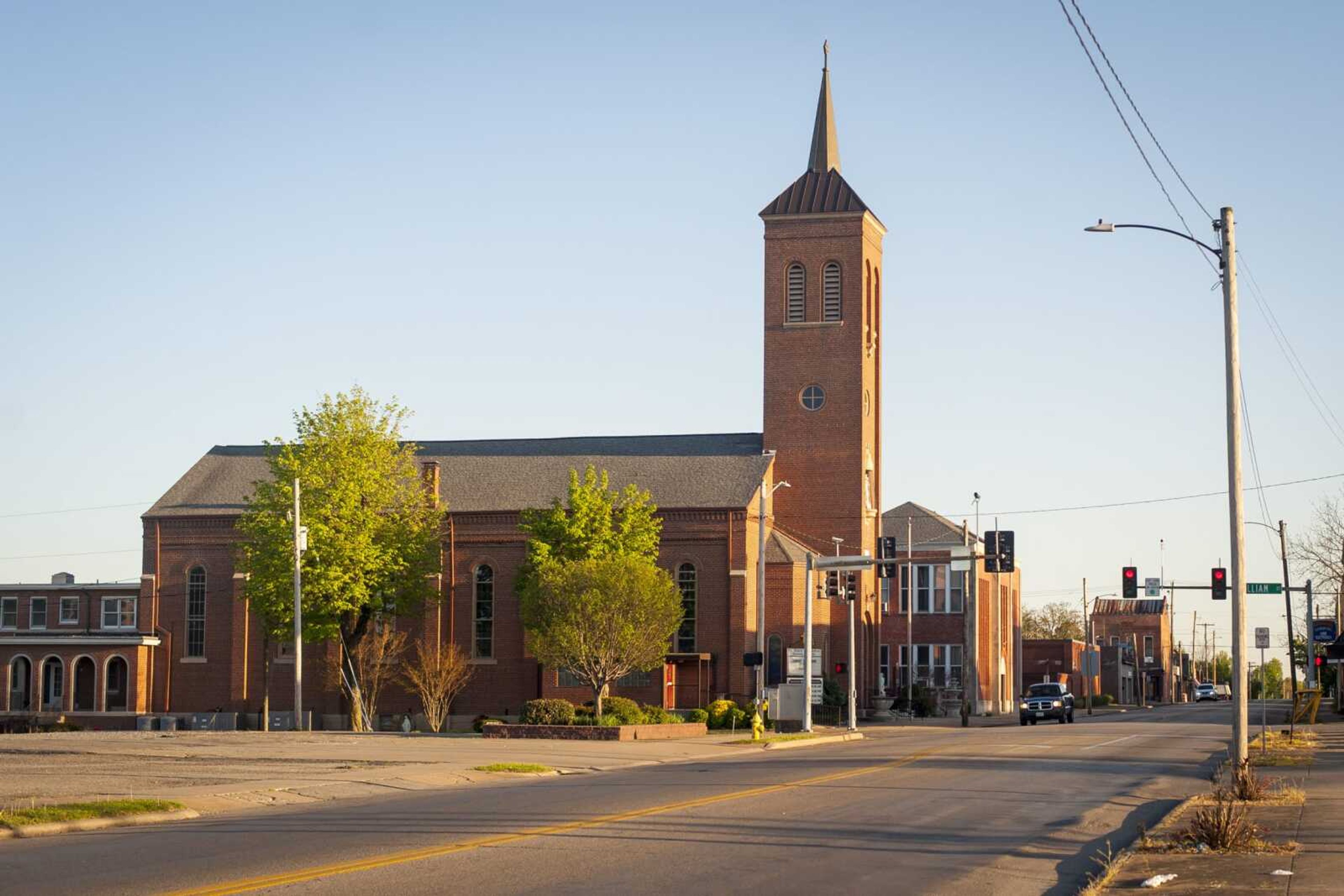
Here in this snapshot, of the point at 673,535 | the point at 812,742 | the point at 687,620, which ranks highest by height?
the point at 673,535

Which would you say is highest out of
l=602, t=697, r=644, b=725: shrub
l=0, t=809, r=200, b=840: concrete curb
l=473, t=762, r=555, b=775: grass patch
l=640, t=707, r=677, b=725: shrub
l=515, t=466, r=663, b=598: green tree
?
l=515, t=466, r=663, b=598: green tree

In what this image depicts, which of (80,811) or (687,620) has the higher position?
(687,620)

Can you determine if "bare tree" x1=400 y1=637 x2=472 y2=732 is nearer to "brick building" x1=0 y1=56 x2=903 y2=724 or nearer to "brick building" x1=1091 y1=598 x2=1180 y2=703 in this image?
"brick building" x1=0 y1=56 x2=903 y2=724

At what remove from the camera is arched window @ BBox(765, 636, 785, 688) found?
66750mm

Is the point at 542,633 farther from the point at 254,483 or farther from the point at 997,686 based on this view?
the point at 997,686

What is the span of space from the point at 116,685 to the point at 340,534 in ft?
67.7

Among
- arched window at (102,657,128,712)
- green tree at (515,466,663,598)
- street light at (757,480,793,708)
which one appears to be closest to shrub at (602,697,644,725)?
street light at (757,480,793,708)

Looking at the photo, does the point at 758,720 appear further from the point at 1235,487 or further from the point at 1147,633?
the point at 1147,633

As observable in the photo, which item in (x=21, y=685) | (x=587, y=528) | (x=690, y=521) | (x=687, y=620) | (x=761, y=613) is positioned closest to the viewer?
(x=761, y=613)

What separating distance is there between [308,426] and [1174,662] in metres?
140

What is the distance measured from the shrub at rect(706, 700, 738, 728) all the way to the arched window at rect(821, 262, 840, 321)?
23.3 m

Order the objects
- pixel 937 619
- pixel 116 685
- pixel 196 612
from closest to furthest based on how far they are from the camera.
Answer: pixel 196 612
pixel 116 685
pixel 937 619

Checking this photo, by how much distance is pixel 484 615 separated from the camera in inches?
2717

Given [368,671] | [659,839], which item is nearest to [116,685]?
[368,671]
